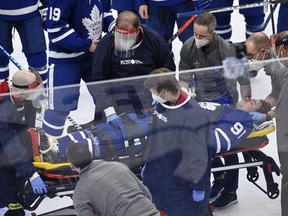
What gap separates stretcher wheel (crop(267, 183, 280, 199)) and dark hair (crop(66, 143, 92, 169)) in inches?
41.8

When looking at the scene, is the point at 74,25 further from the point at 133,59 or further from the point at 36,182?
the point at 36,182

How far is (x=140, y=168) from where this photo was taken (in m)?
5.41

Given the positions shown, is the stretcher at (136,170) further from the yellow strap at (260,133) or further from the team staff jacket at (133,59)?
the team staff jacket at (133,59)

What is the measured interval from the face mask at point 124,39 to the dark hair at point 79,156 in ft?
2.69

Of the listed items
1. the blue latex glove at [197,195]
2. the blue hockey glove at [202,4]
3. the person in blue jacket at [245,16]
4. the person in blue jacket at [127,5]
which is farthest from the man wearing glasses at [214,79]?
the person in blue jacket at [127,5]

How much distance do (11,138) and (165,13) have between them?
190 centimetres

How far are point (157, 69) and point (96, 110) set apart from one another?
381mm

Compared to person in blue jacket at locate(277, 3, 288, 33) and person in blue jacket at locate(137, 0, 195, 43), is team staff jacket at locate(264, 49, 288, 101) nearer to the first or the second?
person in blue jacket at locate(137, 0, 195, 43)

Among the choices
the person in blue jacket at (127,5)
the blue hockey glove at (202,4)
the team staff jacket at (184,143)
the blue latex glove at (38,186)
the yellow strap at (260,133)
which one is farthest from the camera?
the person in blue jacket at (127,5)

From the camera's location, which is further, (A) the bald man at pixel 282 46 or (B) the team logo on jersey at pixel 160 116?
(A) the bald man at pixel 282 46

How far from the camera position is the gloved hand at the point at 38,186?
5516 mm

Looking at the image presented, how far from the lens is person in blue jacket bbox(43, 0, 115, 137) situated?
629 centimetres

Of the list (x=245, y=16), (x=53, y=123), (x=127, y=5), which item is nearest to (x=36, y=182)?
(x=53, y=123)

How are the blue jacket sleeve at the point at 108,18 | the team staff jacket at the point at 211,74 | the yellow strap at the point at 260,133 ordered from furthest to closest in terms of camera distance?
the blue jacket sleeve at the point at 108,18
the yellow strap at the point at 260,133
the team staff jacket at the point at 211,74
